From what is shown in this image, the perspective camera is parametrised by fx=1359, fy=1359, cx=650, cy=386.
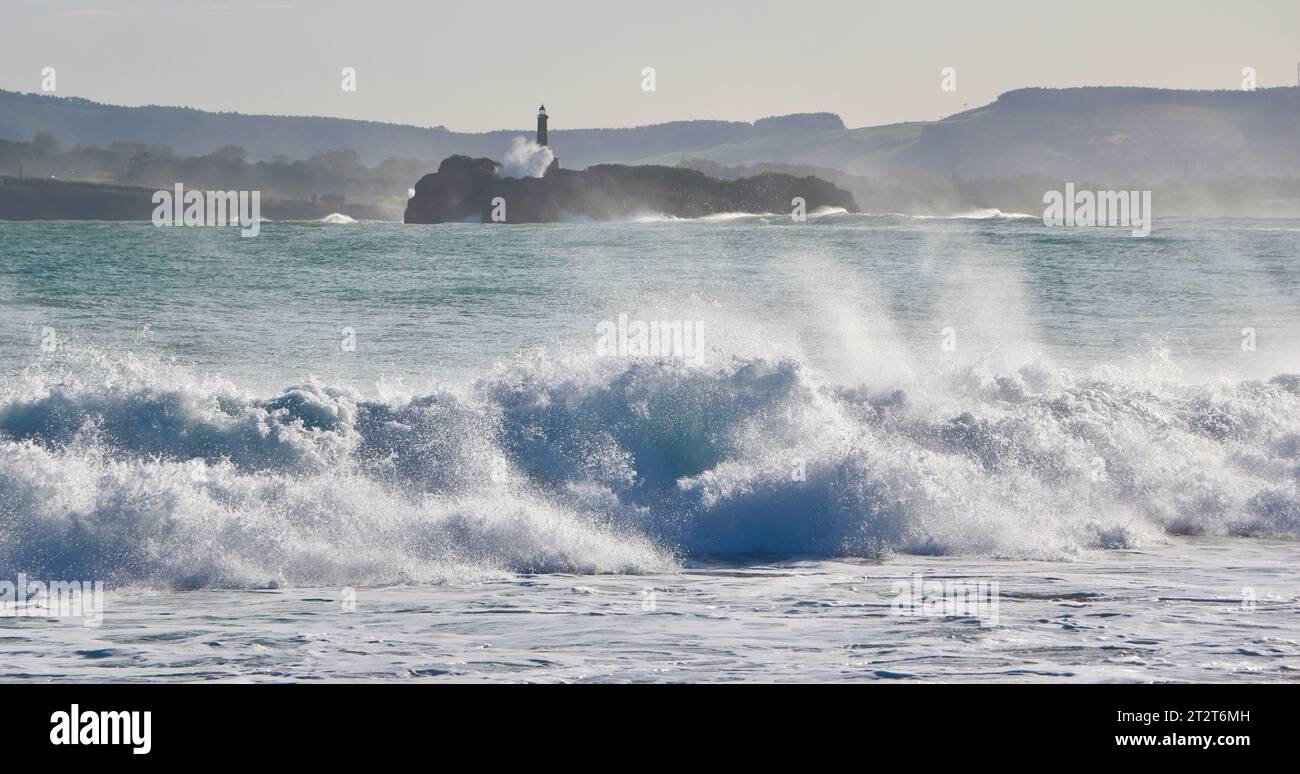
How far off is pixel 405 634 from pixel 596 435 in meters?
5.88

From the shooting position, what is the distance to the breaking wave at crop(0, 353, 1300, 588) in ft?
37.0

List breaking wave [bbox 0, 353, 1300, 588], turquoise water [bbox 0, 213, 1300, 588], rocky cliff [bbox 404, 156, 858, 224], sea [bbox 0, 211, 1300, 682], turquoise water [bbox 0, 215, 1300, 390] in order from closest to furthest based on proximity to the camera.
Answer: sea [bbox 0, 211, 1300, 682], breaking wave [bbox 0, 353, 1300, 588], turquoise water [bbox 0, 213, 1300, 588], turquoise water [bbox 0, 215, 1300, 390], rocky cliff [bbox 404, 156, 858, 224]

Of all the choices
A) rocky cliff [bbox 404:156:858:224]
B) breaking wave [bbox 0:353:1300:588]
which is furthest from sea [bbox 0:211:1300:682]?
rocky cliff [bbox 404:156:858:224]

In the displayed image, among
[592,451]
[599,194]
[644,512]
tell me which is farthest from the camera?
[599,194]

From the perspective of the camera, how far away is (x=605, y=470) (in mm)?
13844

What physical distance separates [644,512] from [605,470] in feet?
3.61

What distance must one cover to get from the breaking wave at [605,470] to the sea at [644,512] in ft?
0.12

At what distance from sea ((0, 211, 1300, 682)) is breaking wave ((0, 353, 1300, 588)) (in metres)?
0.04

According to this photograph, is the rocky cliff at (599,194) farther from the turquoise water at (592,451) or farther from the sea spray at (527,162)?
the turquoise water at (592,451)

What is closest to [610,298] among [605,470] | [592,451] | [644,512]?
[592,451]

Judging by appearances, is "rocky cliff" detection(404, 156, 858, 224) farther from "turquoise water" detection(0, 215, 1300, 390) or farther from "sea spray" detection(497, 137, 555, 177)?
"turquoise water" detection(0, 215, 1300, 390)

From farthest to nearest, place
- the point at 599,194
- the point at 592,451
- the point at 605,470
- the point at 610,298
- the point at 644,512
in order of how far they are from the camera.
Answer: the point at 599,194, the point at 610,298, the point at 592,451, the point at 605,470, the point at 644,512

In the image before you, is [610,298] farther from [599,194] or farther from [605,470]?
[599,194]
